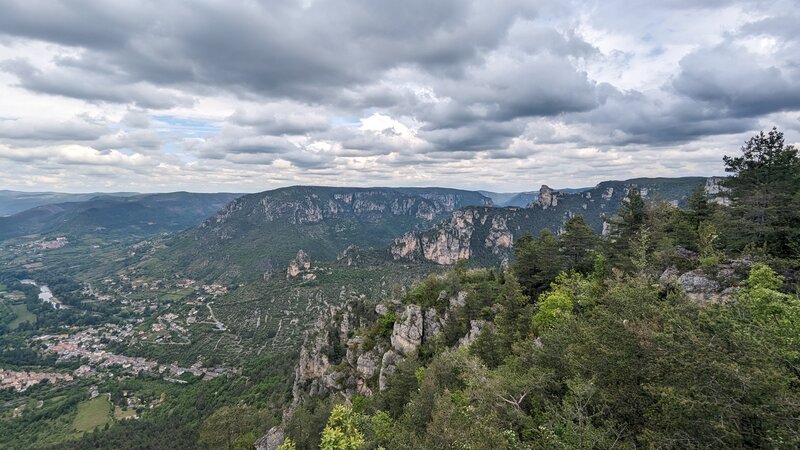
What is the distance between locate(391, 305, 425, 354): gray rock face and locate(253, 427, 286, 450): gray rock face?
23953 millimetres

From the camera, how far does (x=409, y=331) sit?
68875 millimetres

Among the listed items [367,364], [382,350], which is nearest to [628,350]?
[382,350]

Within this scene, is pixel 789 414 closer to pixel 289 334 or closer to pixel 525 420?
pixel 525 420

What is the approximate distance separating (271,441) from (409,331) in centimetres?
2885

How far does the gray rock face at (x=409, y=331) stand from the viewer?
6744 centimetres

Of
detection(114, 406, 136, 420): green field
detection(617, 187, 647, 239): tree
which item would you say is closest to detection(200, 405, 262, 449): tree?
detection(617, 187, 647, 239): tree

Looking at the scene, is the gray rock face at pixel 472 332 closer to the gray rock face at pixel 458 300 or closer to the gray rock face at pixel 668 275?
the gray rock face at pixel 458 300

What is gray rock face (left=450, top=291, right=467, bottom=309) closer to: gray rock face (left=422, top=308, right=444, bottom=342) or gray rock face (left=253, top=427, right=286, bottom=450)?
gray rock face (left=422, top=308, right=444, bottom=342)

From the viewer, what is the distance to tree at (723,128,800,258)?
93.7ft

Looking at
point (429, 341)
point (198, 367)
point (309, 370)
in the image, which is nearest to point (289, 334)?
point (198, 367)

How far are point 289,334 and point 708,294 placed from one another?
197 metres

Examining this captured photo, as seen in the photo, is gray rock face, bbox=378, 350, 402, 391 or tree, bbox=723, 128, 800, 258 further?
gray rock face, bbox=378, 350, 402, 391

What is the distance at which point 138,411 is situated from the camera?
136m

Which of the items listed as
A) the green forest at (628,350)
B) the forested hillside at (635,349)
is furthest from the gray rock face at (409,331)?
the forested hillside at (635,349)
